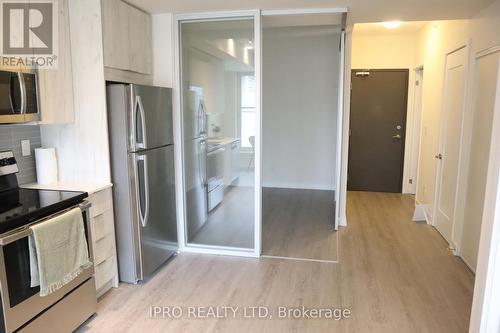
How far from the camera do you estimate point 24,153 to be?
2.81 m

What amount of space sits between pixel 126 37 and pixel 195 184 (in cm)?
156

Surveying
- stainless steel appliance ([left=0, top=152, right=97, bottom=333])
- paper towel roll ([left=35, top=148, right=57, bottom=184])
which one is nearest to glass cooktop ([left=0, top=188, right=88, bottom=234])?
stainless steel appliance ([left=0, top=152, right=97, bottom=333])

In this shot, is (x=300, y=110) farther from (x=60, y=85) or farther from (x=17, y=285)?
(x=17, y=285)

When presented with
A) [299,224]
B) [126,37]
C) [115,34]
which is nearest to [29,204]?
[115,34]

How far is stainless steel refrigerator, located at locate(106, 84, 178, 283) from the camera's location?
2846mm

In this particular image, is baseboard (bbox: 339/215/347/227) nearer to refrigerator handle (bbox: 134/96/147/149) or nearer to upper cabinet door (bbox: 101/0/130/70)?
refrigerator handle (bbox: 134/96/147/149)

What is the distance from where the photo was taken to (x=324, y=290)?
3.01m

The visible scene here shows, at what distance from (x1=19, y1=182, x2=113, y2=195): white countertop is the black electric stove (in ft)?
0.40

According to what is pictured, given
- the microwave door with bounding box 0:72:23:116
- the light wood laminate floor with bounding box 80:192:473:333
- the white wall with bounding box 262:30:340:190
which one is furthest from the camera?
the white wall with bounding box 262:30:340:190

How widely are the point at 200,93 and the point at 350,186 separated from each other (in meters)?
3.88

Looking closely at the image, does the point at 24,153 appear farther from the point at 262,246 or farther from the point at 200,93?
the point at 262,246

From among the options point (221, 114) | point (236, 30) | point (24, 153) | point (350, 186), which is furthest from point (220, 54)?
point (350, 186)

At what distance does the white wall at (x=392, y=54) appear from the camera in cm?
586

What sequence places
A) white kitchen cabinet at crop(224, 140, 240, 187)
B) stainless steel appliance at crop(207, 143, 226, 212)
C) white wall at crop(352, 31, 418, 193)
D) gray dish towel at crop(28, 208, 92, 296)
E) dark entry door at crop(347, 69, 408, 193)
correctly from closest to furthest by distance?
gray dish towel at crop(28, 208, 92, 296) < white kitchen cabinet at crop(224, 140, 240, 187) < stainless steel appliance at crop(207, 143, 226, 212) < white wall at crop(352, 31, 418, 193) < dark entry door at crop(347, 69, 408, 193)
